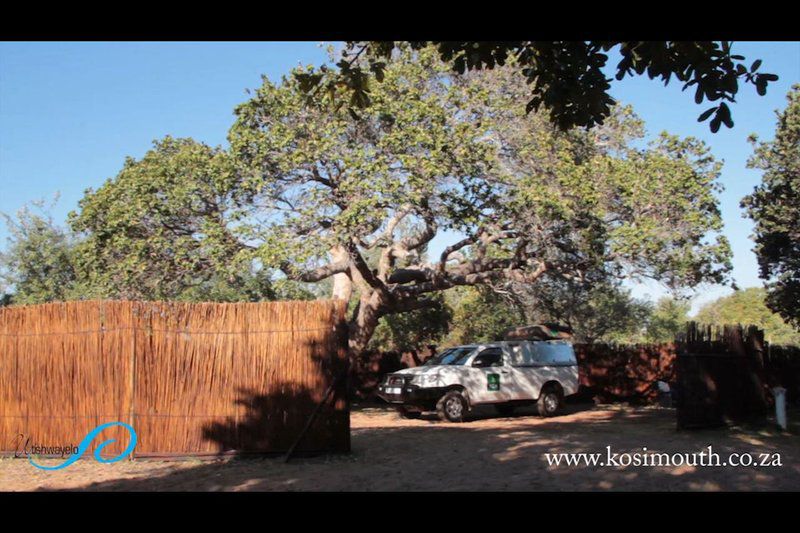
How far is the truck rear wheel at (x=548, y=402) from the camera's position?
1716 cm

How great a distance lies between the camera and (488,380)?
16.3 metres

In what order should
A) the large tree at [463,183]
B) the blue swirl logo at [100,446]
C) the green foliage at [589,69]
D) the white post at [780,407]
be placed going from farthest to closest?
the large tree at [463,183] → the white post at [780,407] → the blue swirl logo at [100,446] → the green foliage at [589,69]

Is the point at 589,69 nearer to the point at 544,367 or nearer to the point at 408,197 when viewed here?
the point at 408,197

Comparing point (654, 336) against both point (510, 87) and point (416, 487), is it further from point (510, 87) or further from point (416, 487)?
point (416, 487)

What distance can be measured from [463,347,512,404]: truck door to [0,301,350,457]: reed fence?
6575 millimetres

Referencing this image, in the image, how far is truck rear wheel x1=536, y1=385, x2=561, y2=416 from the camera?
1716cm

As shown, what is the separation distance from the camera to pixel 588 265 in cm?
1753

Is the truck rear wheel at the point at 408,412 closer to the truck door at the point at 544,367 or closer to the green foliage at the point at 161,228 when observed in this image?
the truck door at the point at 544,367

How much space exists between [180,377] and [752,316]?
53.8 m

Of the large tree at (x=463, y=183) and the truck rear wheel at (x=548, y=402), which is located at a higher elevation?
the large tree at (x=463, y=183)

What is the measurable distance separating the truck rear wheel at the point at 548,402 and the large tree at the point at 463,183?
304 centimetres

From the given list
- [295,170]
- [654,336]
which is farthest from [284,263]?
[654,336]

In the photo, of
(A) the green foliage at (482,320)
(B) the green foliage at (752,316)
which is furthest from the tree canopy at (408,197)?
(B) the green foliage at (752,316)
